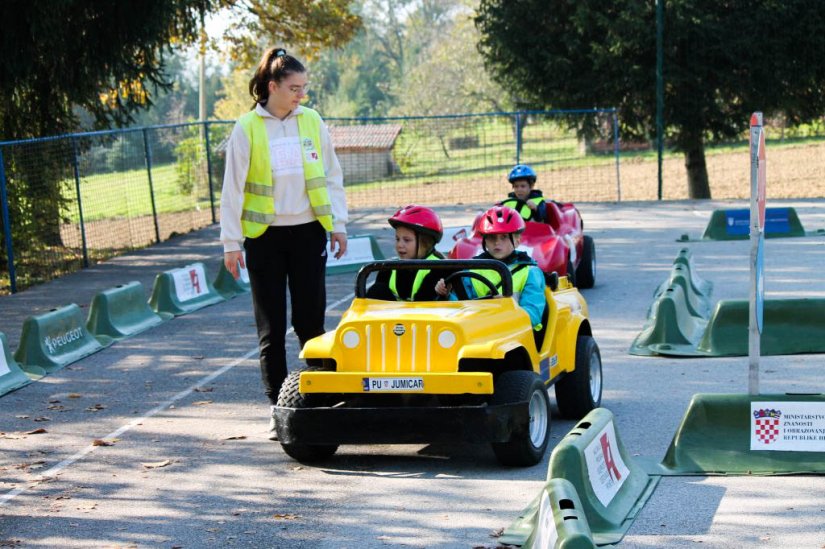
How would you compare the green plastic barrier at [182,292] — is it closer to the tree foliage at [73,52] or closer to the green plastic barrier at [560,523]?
the tree foliage at [73,52]

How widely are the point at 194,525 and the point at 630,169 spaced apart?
35.7 meters

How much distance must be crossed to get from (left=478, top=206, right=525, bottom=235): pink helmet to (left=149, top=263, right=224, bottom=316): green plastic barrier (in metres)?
6.58

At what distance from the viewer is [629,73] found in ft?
90.0

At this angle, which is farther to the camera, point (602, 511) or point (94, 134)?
point (94, 134)

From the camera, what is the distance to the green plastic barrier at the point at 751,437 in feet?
22.5

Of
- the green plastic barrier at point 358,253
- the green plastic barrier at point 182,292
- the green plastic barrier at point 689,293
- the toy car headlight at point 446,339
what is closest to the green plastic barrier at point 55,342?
the green plastic barrier at point 182,292

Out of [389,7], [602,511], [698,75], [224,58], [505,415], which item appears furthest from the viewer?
[389,7]

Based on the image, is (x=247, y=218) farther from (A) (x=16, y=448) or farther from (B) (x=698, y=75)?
(B) (x=698, y=75)

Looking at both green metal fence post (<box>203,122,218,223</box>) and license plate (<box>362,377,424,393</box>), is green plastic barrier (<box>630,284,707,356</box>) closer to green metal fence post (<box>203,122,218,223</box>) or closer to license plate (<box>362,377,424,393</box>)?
license plate (<box>362,377,424,393</box>)

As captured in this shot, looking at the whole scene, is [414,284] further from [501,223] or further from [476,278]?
[501,223]

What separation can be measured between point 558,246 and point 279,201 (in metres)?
5.56

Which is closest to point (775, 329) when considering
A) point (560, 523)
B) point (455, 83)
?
point (560, 523)

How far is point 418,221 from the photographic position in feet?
25.9

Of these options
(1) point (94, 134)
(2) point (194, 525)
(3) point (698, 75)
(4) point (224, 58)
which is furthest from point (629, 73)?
(2) point (194, 525)
